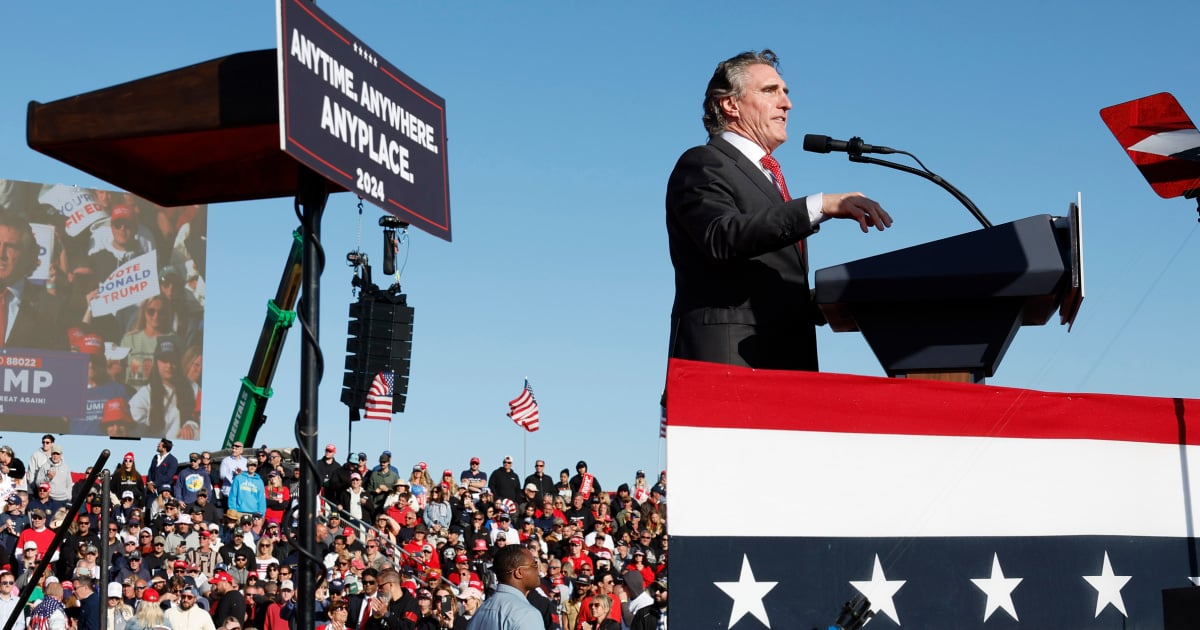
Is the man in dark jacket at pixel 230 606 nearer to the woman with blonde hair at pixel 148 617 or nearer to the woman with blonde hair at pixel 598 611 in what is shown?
the woman with blonde hair at pixel 148 617

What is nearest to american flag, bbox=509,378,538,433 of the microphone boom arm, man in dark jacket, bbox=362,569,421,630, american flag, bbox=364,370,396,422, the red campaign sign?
american flag, bbox=364,370,396,422

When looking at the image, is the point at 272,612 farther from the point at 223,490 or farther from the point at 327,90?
the point at 327,90

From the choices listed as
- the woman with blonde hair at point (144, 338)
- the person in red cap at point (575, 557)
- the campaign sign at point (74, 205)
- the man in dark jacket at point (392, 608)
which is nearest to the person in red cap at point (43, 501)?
the man in dark jacket at point (392, 608)

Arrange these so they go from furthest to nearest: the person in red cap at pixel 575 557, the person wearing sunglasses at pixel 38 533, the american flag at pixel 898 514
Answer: the person in red cap at pixel 575 557 → the person wearing sunglasses at pixel 38 533 → the american flag at pixel 898 514

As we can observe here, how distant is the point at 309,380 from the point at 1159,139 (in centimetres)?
252

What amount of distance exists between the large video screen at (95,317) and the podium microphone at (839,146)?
24.2 meters

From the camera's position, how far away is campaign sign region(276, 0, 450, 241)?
2979 mm

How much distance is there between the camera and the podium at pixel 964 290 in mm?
2912

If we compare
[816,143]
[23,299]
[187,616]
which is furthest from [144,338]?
[816,143]

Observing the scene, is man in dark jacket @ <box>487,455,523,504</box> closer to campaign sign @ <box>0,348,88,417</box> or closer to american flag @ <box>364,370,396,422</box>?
american flag @ <box>364,370,396,422</box>

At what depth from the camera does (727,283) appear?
129 inches

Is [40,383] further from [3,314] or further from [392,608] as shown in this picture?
[392,608]

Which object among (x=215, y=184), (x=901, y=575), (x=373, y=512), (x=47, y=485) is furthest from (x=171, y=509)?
(x=901, y=575)

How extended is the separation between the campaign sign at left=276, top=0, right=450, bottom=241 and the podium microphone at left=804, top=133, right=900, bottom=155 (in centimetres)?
583
